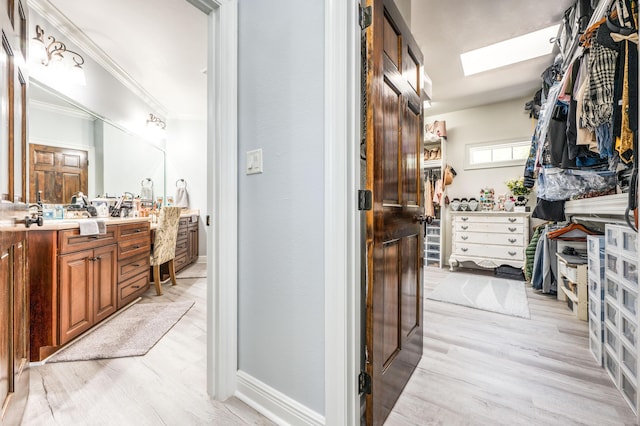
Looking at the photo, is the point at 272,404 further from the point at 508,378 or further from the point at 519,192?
the point at 519,192

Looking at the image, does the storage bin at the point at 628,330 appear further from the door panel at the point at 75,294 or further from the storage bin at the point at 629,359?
the door panel at the point at 75,294

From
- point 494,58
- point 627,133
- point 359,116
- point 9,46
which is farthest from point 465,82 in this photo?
point 9,46

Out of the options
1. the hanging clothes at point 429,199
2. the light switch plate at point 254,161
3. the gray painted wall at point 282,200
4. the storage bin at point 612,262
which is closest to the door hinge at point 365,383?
the gray painted wall at point 282,200

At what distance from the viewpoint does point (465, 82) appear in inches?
146

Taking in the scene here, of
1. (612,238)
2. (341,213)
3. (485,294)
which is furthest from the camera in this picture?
(485,294)

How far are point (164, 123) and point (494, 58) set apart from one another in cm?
489

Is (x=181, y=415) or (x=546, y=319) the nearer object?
(x=181, y=415)

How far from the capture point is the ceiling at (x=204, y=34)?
236 cm

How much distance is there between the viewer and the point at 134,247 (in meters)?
Answer: 2.69

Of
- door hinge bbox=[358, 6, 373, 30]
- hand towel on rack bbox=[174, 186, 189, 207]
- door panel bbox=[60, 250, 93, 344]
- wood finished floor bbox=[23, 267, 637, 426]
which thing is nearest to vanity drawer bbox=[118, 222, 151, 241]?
door panel bbox=[60, 250, 93, 344]

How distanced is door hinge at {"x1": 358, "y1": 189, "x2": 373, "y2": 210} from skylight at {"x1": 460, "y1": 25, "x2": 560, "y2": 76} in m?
3.06

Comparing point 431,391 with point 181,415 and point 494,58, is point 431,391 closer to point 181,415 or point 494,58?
point 181,415

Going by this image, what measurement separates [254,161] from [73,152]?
2498 millimetres

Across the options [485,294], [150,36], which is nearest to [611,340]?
[485,294]
